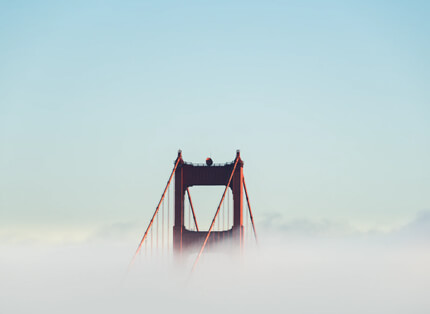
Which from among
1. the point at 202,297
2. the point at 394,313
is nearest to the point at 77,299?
the point at 202,297

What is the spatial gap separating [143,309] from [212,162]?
53.5 ft

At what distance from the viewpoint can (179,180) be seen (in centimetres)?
8344

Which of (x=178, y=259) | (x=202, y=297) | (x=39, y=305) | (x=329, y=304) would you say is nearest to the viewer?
(x=178, y=259)

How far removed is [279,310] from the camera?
97.6m

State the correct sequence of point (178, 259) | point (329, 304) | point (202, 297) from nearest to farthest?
point (178, 259) → point (202, 297) → point (329, 304)

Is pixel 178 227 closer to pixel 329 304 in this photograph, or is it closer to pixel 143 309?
pixel 143 309

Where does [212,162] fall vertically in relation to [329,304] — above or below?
above

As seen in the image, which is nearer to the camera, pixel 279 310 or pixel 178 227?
pixel 178 227

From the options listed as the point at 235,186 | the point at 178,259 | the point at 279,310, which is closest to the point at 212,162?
the point at 235,186

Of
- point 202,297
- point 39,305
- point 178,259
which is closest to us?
point 178,259

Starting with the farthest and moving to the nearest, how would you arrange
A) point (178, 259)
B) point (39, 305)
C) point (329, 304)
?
point (329, 304)
point (39, 305)
point (178, 259)

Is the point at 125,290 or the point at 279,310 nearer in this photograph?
the point at 125,290

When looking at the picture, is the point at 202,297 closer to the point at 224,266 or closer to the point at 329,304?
the point at 224,266

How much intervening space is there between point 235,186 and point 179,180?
15.5 ft
